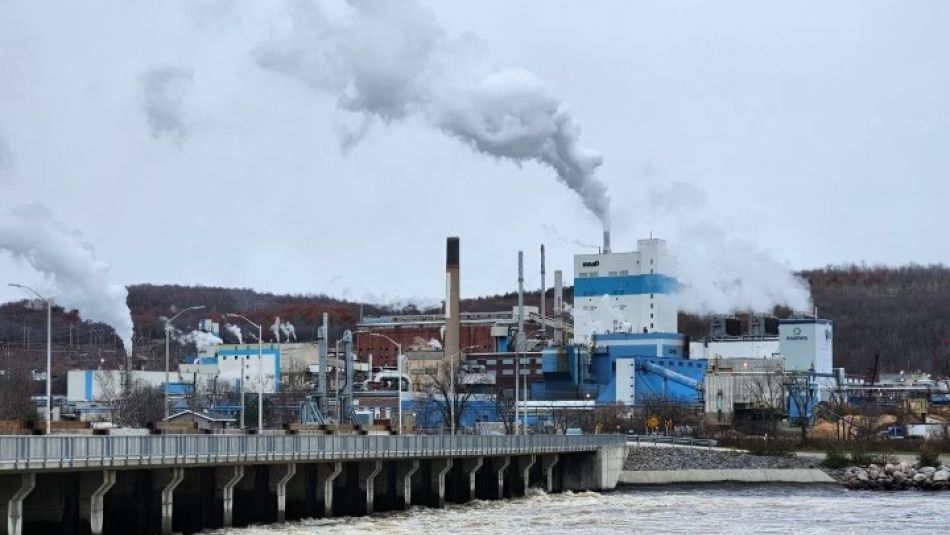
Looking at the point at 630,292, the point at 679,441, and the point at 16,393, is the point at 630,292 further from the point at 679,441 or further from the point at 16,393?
the point at 16,393

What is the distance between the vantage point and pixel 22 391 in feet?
467

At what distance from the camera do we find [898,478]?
97312mm

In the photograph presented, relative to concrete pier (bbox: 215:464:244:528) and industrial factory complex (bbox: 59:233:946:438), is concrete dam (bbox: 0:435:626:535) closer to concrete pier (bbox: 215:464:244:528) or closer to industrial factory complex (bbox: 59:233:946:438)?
concrete pier (bbox: 215:464:244:528)

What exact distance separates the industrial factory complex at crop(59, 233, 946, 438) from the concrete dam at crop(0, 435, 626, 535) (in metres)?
68.7

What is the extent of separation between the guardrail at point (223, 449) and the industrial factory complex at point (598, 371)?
7457 centimetres

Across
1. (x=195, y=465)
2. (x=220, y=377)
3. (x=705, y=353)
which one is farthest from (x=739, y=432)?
(x=195, y=465)

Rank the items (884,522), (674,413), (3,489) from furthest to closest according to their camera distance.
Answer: (674,413) < (884,522) < (3,489)

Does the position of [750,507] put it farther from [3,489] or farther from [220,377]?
[220,377]

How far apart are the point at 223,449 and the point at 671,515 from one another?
2466 centimetres

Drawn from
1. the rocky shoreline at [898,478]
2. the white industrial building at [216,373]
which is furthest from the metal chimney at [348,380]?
the white industrial building at [216,373]

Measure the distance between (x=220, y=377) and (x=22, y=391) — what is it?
4255 centimetres

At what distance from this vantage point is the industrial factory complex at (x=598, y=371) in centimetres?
16025

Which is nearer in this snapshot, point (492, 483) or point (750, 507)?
point (750, 507)

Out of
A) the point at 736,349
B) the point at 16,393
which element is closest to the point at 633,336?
the point at 736,349
